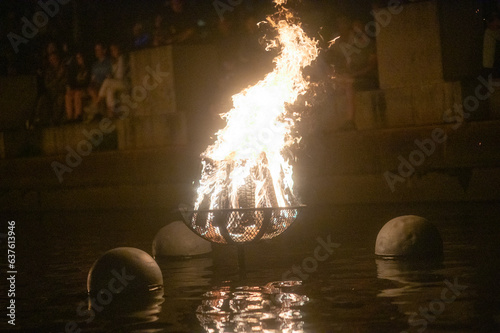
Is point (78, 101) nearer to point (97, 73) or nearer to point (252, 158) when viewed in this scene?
point (97, 73)

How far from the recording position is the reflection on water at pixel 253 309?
7871 millimetres

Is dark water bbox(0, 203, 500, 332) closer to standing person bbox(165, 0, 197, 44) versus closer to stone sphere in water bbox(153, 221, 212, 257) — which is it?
stone sphere in water bbox(153, 221, 212, 257)

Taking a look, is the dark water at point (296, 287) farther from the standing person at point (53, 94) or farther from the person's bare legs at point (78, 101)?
the standing person at point (53, 94)

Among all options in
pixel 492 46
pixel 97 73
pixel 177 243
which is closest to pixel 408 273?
pixel 177 243

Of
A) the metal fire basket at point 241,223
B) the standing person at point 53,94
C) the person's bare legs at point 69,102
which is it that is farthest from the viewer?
the standing person at point 53,94

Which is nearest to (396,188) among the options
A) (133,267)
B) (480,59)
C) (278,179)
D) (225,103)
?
(480,59)

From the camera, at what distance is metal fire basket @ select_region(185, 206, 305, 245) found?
10.6m

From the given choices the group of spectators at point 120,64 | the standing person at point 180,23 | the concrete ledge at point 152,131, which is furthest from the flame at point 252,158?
the concrete ledge at point 152,131

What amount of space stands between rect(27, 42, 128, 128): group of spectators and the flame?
12.2 metres

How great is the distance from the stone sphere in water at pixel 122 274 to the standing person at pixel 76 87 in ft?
51.3

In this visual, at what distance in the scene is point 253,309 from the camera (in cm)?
872

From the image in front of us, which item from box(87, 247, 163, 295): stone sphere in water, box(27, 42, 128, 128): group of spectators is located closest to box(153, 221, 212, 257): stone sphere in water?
box(87, 247, 163, 295): stone sphere in water

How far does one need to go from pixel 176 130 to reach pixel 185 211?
41.4 ft

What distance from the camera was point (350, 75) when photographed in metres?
20.5
